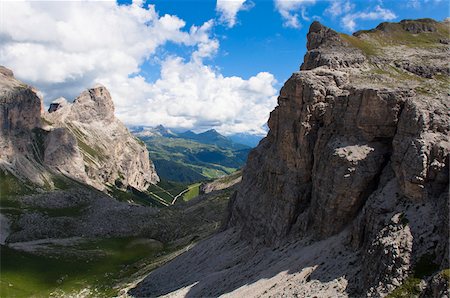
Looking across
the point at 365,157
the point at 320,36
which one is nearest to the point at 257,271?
the point at 365,157

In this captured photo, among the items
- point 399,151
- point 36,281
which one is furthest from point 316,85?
point 36,281

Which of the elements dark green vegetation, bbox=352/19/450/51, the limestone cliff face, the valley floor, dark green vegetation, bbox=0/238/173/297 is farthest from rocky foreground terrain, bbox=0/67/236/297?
dark green vegetation, bbox=352/19/450/51

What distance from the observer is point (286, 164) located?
6106 centimetres

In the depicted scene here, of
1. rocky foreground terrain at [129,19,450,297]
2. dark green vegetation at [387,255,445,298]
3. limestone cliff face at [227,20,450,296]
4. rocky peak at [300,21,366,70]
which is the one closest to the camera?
dark green vegetation at [387,255,445,298]

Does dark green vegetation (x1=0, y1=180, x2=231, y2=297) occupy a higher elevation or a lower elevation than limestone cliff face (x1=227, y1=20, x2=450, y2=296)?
lower

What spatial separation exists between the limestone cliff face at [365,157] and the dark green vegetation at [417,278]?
411 mm

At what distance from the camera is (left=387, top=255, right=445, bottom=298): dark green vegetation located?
1283 inches

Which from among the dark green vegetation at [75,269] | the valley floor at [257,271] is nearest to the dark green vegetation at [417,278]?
the valley floor at [257,271]

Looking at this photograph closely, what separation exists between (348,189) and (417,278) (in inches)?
600

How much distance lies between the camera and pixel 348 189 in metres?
47.1

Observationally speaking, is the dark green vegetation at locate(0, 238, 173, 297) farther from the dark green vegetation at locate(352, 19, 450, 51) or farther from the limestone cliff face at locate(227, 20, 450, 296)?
the dark green vegetation at locate(352, 19, 450, 51)

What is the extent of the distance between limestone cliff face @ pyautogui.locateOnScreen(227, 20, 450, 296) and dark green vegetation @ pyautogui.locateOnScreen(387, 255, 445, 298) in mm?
411

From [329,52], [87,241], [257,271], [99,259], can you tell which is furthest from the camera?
[87,241]

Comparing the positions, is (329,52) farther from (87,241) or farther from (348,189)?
(87,241)
